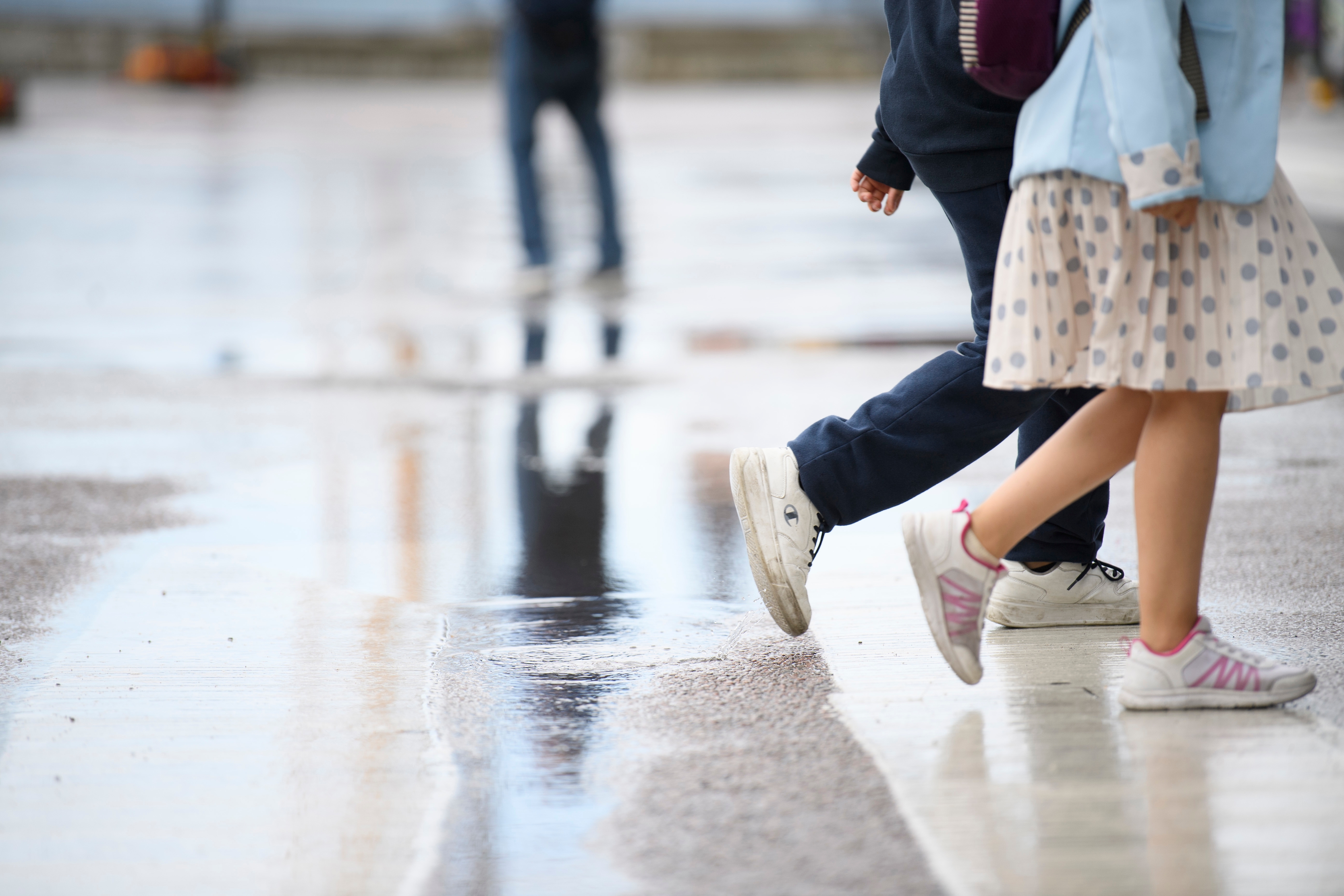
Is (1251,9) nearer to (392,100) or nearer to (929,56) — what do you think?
(929,56)

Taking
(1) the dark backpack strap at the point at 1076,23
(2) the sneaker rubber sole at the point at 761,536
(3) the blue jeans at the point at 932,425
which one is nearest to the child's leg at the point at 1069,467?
(3) the blue jeans at the point at 932,425

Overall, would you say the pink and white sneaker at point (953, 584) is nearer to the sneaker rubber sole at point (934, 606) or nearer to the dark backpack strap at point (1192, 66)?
the sneaker rubber sole at point (934, 606)

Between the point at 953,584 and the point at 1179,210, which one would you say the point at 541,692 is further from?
the point at 1179,210

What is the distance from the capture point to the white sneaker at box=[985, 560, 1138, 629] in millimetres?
3270

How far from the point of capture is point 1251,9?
2.54 meters

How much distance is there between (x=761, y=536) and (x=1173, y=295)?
954mm

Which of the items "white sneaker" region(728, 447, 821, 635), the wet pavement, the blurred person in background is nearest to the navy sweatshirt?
"white sneaker" region(728, 447, 821, 635)

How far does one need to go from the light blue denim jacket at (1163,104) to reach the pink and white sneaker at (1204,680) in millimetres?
792

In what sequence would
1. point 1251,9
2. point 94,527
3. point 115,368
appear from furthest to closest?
point 115,368 < point 94,527 < point 1251,9

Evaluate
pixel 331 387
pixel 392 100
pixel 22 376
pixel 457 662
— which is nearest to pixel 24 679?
pixel 457 662

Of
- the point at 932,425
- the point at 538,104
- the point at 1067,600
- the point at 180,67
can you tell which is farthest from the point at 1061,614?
the point at 180,67

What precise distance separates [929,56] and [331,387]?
3750 millimetres

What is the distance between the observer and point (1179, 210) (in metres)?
2.49

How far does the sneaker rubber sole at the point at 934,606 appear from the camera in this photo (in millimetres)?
2799
